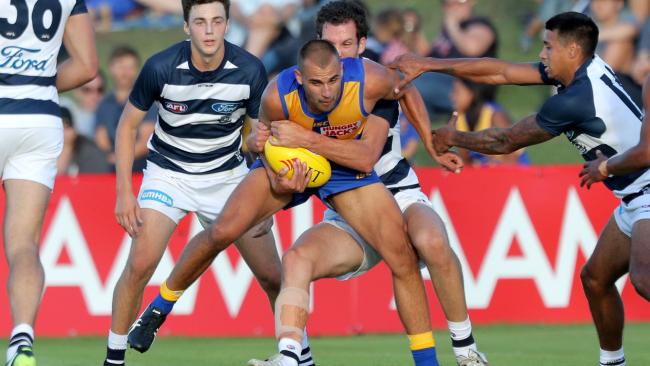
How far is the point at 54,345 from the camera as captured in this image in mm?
11320

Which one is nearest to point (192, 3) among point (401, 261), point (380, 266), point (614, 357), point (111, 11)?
point (401, 261)

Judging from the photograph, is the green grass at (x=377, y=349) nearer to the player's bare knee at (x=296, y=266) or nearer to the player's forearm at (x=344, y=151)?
the player's bare knee at (x=296, y=266)

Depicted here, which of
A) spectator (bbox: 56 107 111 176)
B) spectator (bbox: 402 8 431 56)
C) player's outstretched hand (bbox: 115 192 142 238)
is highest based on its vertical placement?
player's outstretched hand (bbox: 115 192 142 238)

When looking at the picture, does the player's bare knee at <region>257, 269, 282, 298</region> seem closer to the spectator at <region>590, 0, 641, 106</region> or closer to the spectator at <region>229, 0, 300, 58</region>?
the spectator at <region>229, 0, 300, 58</region>

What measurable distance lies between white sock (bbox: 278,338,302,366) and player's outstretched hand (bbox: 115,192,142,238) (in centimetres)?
160

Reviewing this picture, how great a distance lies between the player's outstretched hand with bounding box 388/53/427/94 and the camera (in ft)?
26.2

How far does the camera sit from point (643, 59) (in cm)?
1455

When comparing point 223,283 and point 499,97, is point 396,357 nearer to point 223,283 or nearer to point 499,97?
point 223,283

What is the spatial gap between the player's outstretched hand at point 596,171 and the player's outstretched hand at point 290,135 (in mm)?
1768

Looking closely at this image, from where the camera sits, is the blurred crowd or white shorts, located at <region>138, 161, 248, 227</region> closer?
white shorts, located at <region>138, 161, 248, 227</region>

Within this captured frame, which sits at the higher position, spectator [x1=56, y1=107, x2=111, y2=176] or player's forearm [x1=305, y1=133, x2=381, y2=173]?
player's forearm [x1=305, y1=133, x2=381, y2=173]

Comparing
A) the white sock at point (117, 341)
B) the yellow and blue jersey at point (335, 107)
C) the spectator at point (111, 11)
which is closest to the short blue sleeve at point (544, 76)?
the yellow and blue jersey at point (335, 107)

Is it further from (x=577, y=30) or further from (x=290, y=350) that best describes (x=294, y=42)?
(x=290, y=350)

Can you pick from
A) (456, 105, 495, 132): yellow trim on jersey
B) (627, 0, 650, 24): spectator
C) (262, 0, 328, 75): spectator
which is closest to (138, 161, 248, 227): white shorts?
(456, 105, 495, 132): yellow trim on jersey
